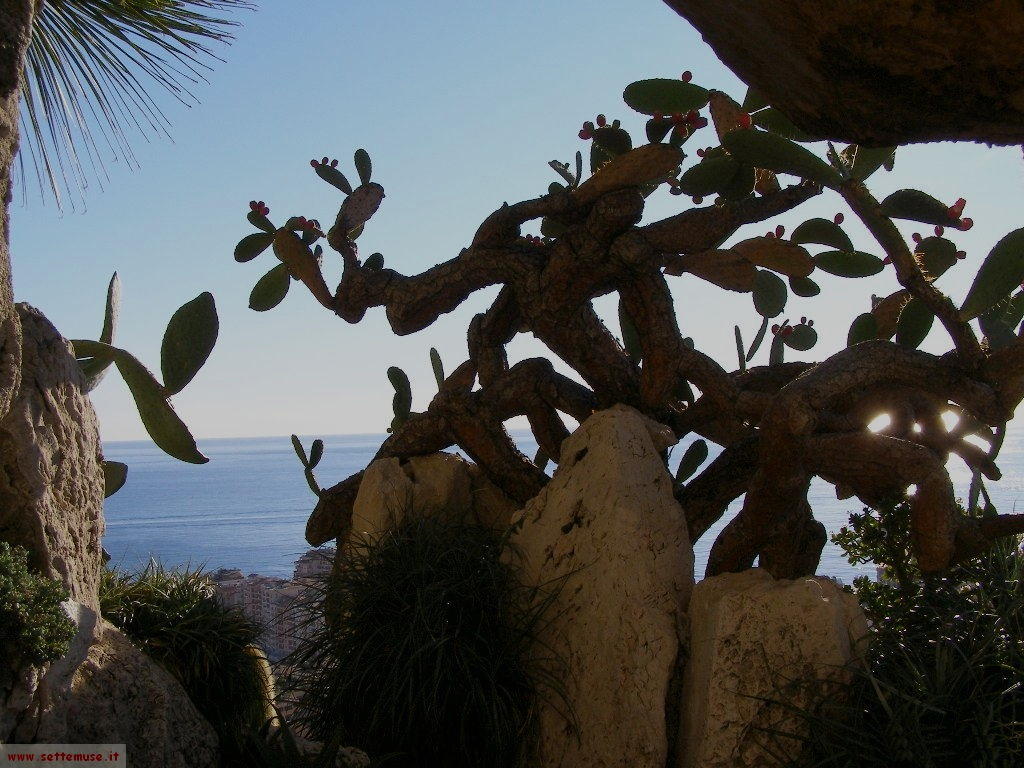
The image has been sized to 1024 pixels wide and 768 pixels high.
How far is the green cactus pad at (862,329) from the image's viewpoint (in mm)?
4367

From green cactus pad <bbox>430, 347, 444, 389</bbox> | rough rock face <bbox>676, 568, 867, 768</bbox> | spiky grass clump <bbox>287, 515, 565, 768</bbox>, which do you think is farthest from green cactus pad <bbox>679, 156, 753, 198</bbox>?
green cactus pad <bbox>430, 347, 444, 389</bbox>

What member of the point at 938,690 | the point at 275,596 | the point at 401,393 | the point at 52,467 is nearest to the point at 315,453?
the point at 401,393

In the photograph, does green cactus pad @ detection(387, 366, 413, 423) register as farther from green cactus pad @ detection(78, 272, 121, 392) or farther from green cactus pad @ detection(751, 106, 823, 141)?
green cactus pad @ detection(751, 106, 823, 141)

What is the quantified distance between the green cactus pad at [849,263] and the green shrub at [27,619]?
10.9ft

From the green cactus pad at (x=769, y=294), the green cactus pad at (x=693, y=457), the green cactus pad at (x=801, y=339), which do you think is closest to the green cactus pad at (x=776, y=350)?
the green cactus pad at (x=801, y=339)

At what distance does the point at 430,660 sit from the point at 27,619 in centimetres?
140

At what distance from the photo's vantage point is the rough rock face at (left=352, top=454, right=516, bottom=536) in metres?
4.38

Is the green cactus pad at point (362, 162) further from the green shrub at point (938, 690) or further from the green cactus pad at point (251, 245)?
the green shrub at point (938, 690)

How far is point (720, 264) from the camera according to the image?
4.15 metres

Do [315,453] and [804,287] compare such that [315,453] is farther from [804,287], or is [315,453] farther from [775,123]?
[775,123]

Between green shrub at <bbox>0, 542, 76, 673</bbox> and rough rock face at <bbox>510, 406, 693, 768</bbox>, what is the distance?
1776 millimetres

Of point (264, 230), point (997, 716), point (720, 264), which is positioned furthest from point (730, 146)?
point (264, 230)

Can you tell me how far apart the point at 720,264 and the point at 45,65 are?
3.40 m

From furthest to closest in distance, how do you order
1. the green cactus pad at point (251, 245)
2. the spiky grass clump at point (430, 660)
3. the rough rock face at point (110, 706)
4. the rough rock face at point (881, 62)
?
the green cactus pad at point (251, 245) < the spiky grass clump at point (430, 660) < the rough rock face at point (110, 706) < the rough rock face at point (881, 62)
